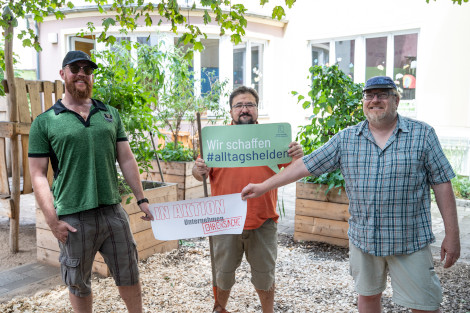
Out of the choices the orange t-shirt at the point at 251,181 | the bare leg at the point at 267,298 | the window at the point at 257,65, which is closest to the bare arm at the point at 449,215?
the orange t-shirt at the point at 251,181

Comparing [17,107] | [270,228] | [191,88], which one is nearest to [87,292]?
[270,228]

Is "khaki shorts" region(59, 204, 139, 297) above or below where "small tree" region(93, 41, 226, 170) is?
below

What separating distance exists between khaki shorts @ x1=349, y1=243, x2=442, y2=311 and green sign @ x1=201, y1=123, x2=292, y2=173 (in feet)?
2.62

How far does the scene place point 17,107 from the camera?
4863 mm

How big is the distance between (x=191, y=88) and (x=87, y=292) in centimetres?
551

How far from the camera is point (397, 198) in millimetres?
2393

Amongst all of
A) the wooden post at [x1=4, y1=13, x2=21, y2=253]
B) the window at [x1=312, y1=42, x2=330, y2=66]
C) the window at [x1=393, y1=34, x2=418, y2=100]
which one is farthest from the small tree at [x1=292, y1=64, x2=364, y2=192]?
the window at [x1=312, y1=42, x2=330, y2=66]

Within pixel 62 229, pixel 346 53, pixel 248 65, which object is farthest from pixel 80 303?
pixel 248 65

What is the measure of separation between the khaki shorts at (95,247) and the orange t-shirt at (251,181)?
693 millimetres

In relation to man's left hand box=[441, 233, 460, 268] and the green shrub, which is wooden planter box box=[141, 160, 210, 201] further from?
man's left hand box=[441, 233, 460, 268]

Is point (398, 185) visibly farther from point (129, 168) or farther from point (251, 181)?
point (129, 168)

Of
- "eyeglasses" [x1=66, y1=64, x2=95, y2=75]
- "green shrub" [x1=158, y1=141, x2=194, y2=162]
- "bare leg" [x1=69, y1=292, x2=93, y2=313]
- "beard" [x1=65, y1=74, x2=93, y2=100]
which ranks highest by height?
"eyeglasses" [x1=66, y1=64, x2=95, y2=75]

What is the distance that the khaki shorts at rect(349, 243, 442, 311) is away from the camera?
2377mm

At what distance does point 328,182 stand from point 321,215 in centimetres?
39
